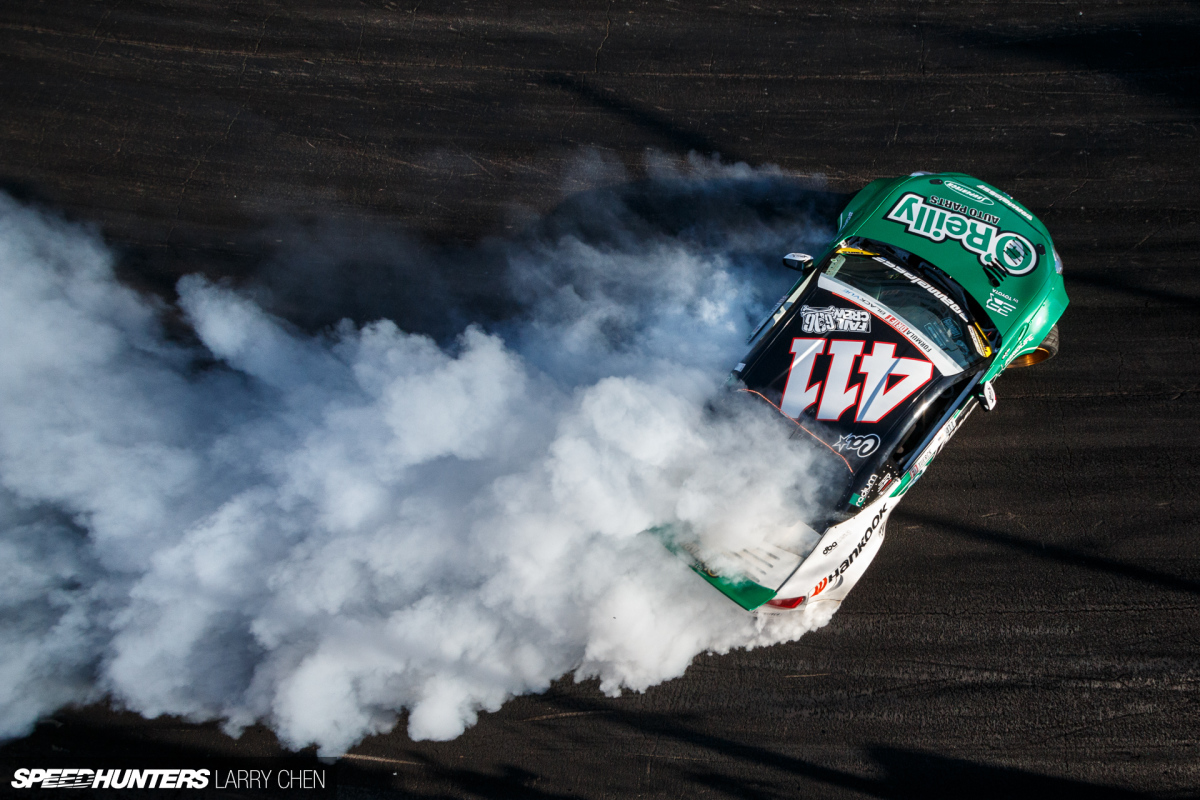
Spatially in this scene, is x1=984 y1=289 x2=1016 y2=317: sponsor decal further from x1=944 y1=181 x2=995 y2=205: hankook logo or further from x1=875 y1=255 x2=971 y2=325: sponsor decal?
x1=944 y1=181 x2=995 y2=205: hankook logo

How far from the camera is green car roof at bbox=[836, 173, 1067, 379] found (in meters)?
4.18

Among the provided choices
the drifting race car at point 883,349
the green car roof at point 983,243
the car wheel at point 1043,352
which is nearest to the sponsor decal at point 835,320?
the drifting race car at point 883,349

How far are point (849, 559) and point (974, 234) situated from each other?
2388 mm

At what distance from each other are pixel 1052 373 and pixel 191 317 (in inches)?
272

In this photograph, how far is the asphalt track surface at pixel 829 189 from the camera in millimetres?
4387

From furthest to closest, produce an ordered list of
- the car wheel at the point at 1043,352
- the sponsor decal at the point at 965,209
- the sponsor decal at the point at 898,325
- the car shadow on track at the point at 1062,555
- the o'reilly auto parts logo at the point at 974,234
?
the car wheel at the point at 1043,352
the car shadow on track at the point at 1062,555
the sponsor decal at the point at 965,209
the o'reilly auto parts logo at the point at 974,234
the sponsor decal at the point at 898,325

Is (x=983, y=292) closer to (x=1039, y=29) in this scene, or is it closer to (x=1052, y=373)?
(x=1052, y=373)

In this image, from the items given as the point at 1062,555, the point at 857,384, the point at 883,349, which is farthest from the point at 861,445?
A: the point at 1062,555

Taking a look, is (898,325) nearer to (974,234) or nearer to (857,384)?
(857,384)

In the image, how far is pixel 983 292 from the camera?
417 centimetres

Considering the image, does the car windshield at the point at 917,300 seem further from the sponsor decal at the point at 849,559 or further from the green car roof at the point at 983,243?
the sponsor decal at the point at 849,559

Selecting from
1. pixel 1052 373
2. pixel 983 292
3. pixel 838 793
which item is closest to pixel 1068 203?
pixel 1052 373

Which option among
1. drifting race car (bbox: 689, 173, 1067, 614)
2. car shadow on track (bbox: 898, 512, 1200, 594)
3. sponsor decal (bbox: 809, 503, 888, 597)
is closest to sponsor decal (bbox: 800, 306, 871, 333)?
drifting race car (bbox: 689, 173, 1067, 614)

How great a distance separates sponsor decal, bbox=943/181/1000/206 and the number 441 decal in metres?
1.55
